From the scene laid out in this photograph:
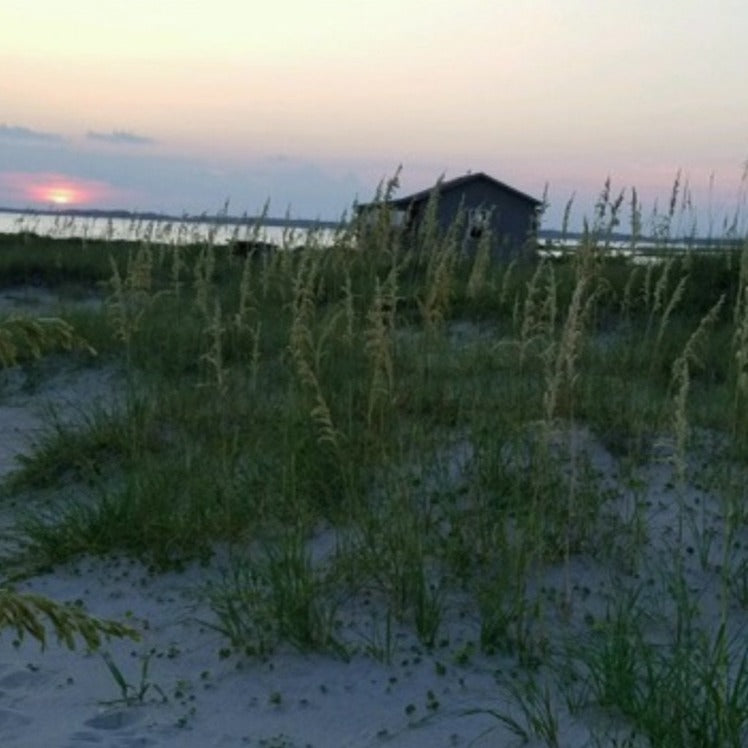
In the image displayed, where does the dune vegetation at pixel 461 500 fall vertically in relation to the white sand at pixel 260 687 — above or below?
above

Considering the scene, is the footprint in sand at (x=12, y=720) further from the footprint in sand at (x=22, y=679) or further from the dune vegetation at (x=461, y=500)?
the dune vegetation at (x=461, y=500)

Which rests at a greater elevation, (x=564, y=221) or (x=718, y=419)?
(x=564, y=221)

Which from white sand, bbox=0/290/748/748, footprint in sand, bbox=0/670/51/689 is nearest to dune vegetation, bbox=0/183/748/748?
white sand, bbox=0/290/748/748

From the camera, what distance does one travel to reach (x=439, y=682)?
443cm

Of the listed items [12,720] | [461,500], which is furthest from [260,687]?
[461,500]

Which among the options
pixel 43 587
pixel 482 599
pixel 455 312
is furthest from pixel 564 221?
pixel 455 312

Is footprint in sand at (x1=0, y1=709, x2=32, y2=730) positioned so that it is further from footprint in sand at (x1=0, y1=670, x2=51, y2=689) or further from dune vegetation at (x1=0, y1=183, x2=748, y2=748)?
dune vegetation at (x1=0, y1=183, x2=748, y2=748)

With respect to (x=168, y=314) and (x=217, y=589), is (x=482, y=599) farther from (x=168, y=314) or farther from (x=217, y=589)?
(x=168, y=314)

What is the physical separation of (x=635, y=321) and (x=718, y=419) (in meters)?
3.86

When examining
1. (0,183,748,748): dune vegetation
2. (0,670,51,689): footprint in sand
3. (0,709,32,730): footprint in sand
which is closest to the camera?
(0,183,748,748): dune vegetation

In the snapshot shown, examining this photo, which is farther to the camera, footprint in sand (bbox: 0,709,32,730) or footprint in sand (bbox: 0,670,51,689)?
footprint in sand (bbox: 0,670,51,689)

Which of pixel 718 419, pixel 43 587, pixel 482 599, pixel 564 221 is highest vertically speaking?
pixel 564 221

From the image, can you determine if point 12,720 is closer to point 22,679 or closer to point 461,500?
point 22,679

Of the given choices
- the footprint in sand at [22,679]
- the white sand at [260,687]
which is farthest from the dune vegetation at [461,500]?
the footprint in sand at [22,679]
